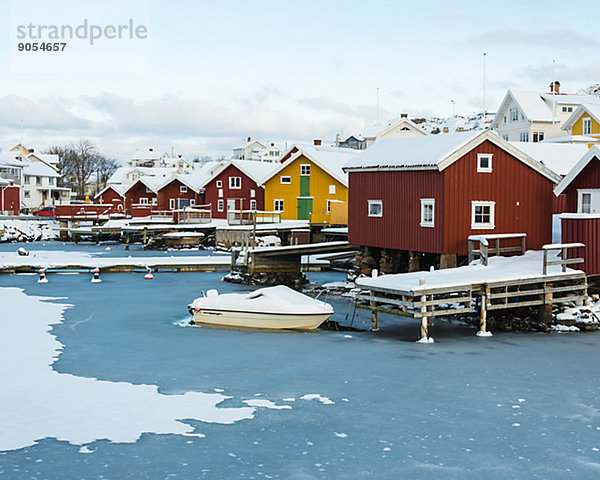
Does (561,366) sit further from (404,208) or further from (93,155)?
(93,155)

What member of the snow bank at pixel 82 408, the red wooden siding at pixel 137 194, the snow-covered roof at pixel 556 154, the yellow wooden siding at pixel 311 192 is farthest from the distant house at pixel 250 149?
the snow bank at pixel 82 408

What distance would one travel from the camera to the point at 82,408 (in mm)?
13133

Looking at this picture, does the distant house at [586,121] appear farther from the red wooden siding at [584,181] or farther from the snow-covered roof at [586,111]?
the red wooden siding at [584,181]

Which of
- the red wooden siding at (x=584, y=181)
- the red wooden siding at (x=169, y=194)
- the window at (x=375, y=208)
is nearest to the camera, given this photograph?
the red wooden siding at (x=584, y=181)

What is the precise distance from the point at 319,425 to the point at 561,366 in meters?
7.50

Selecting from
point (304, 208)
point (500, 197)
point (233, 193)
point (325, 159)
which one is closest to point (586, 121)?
point (325, 159)

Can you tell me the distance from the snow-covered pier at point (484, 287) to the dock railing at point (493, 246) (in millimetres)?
523

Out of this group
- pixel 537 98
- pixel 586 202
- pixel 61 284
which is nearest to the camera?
pixel 586 202

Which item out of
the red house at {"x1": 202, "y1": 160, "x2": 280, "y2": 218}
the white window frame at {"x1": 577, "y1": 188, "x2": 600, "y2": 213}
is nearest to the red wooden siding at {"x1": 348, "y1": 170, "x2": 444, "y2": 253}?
the white window frame at {"x1": 577, "y1": 188, "x2": 600, "y2": 213}

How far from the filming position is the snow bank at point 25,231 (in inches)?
2355

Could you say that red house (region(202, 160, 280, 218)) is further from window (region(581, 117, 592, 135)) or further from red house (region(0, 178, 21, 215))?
red house (region(0, 178, 21, 215))

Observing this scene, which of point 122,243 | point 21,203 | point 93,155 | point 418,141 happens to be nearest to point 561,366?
point 418,141

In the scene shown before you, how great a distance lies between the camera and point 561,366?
17.2m

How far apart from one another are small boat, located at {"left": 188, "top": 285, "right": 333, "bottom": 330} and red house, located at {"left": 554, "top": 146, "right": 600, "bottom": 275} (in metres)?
8.49
